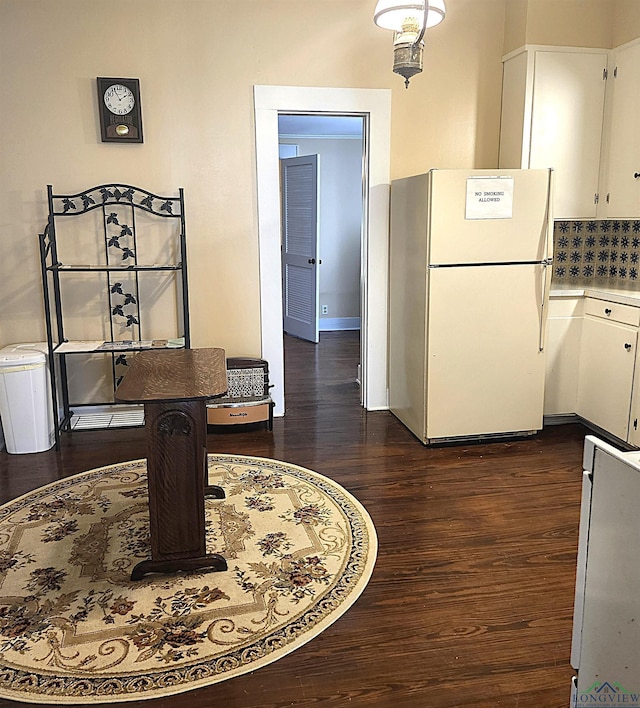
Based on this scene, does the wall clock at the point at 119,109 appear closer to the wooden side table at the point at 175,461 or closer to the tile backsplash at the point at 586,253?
the wooden side table at the point at 175,461

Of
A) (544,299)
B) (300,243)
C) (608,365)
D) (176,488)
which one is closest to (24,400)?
(176,488)

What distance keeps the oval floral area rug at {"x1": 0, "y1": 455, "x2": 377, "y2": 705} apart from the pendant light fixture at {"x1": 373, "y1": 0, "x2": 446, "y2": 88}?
1.93 meters

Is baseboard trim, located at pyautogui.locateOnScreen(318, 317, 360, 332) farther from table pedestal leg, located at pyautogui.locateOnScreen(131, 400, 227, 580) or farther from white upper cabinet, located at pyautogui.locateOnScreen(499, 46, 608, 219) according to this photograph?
table pedestal leg, located at pyautogui.locateOnScreen(131, 400, 227, 580)

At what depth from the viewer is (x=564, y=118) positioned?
4004mm

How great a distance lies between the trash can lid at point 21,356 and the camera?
3646 millimetres

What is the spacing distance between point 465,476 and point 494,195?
1522mm

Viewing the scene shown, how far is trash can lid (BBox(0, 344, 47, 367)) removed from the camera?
12.0 ft

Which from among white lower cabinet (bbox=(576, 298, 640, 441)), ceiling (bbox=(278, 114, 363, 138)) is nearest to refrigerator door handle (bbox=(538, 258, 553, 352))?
white lower cabinet (bbox=(576, 298, 640, 441))

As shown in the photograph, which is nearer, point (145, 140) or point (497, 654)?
point (497, 654)

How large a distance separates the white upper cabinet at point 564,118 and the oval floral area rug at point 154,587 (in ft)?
7.74

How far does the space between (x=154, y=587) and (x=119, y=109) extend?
2.79 metres

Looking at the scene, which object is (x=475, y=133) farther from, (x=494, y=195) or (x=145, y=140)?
(x=145, y=140)

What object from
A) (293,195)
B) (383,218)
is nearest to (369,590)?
(383,218)

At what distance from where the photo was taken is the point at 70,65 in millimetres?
3818
